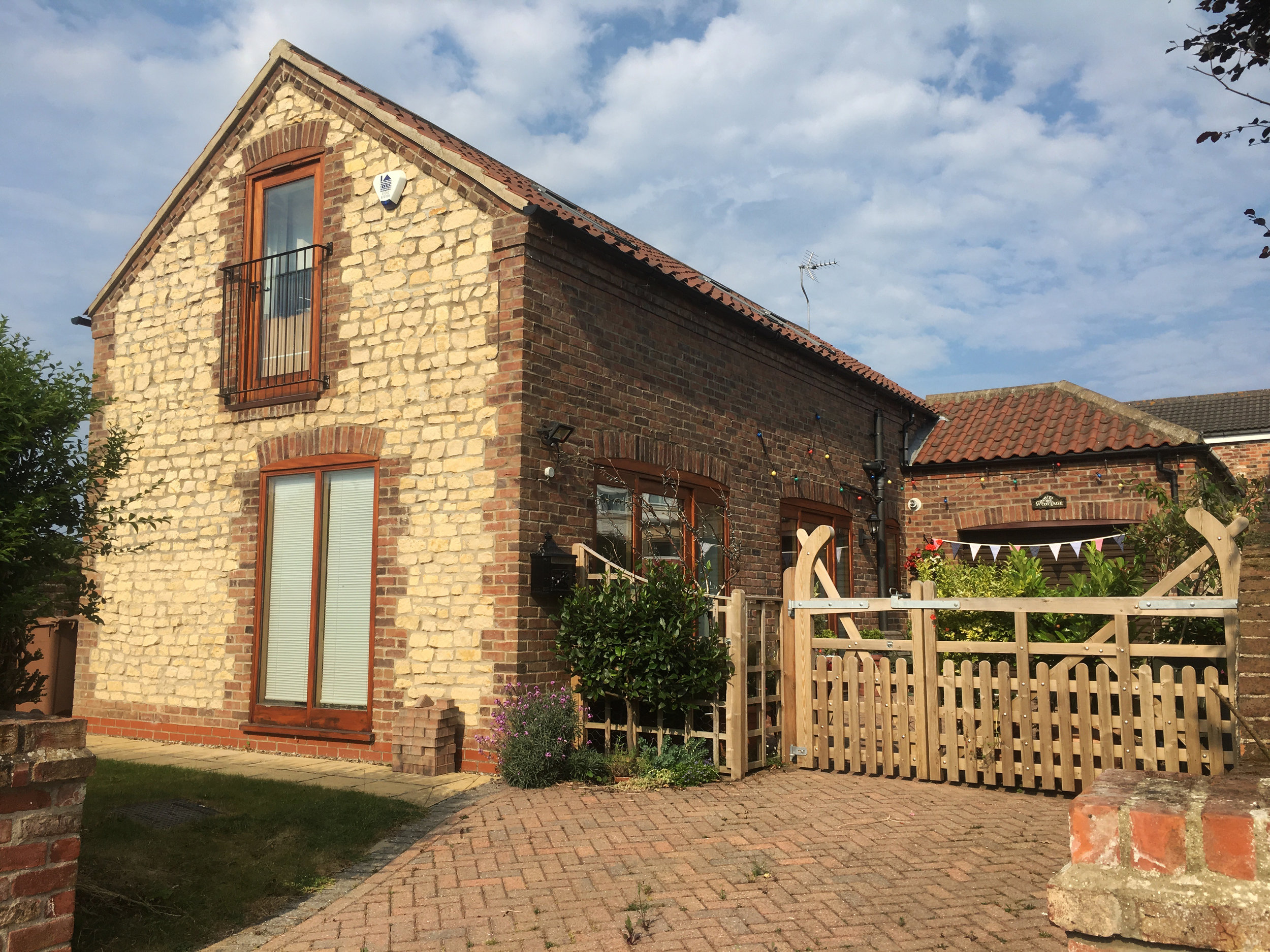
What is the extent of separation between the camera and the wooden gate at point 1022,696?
6.55m

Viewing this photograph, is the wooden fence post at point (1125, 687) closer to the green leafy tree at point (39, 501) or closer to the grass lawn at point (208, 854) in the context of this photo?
the grass lawn at point (208, 854)

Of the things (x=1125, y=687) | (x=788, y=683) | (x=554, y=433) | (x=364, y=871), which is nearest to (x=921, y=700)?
(x=788, y=683)

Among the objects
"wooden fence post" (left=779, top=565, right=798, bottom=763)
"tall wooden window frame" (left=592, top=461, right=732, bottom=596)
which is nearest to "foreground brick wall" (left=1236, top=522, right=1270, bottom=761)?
"wooden fence post" (left=779, top=565, right=798, bottom=763)

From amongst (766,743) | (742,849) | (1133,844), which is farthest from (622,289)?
(1133,844)

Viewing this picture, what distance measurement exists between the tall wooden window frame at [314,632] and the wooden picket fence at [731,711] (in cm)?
207

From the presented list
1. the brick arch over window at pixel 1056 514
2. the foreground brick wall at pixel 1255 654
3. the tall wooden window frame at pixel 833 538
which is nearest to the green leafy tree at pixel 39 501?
the foreground brick wall at pixel 1255 654

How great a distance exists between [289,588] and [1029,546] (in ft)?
33.9

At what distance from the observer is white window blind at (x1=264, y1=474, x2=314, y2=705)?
9094 millimetres

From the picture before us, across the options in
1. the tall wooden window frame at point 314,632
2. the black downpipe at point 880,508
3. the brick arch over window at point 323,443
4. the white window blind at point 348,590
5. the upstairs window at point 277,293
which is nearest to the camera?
the tall wooden window frame at point 314,632

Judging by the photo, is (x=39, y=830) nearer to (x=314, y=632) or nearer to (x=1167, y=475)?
(x=314, y=632)

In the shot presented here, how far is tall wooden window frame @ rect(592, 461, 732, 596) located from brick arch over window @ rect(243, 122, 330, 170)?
4.63 m

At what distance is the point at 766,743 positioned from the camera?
312 inches

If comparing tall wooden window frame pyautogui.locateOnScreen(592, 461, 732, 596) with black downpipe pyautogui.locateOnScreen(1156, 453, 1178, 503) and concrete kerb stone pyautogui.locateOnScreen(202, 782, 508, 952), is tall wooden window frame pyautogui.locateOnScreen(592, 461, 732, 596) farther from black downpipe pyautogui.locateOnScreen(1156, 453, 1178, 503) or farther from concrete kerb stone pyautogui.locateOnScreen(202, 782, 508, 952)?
black downpipe pyautogui.locateOnScreen(1156, 453, 1178, 503)

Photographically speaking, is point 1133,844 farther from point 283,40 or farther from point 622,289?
point 283,40
